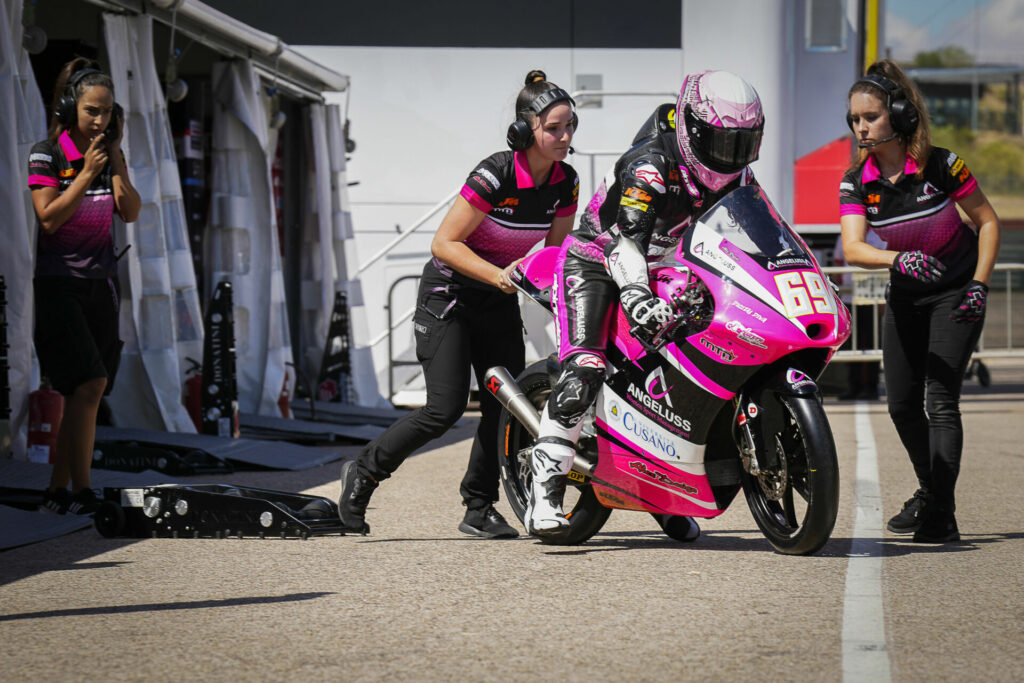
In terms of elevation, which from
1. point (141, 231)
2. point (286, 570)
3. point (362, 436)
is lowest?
point (362, 436)

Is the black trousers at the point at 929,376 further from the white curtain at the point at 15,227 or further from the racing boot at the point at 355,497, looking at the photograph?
the white curtain at the point at 15,227

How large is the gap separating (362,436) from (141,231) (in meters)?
2.17

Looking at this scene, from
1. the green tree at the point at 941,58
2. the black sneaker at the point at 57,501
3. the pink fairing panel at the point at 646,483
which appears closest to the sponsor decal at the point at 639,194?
the pink fairing panel at the point at 646,483

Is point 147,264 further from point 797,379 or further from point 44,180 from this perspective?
point 797,379

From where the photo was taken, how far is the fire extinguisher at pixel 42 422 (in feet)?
26.4

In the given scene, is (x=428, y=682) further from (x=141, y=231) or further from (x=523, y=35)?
(x=523, y=35)

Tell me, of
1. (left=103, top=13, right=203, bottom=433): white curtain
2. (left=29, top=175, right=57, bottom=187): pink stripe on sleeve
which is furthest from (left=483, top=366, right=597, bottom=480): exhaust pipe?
(left=103, top=13, right=203, bottom=433): white curtain

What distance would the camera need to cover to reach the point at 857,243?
19.4ft

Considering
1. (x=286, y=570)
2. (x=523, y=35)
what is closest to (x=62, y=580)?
(x=286, y=570)

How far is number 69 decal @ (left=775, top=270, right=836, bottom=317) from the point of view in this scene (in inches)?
188

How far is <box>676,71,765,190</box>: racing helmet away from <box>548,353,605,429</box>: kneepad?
790 mm

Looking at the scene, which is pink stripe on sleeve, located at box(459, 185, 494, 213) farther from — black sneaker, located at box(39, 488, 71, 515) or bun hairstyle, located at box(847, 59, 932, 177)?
black sneaker, located at box(39, 488, 71, 515)

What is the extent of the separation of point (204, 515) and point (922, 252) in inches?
121

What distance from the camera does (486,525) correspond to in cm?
593
